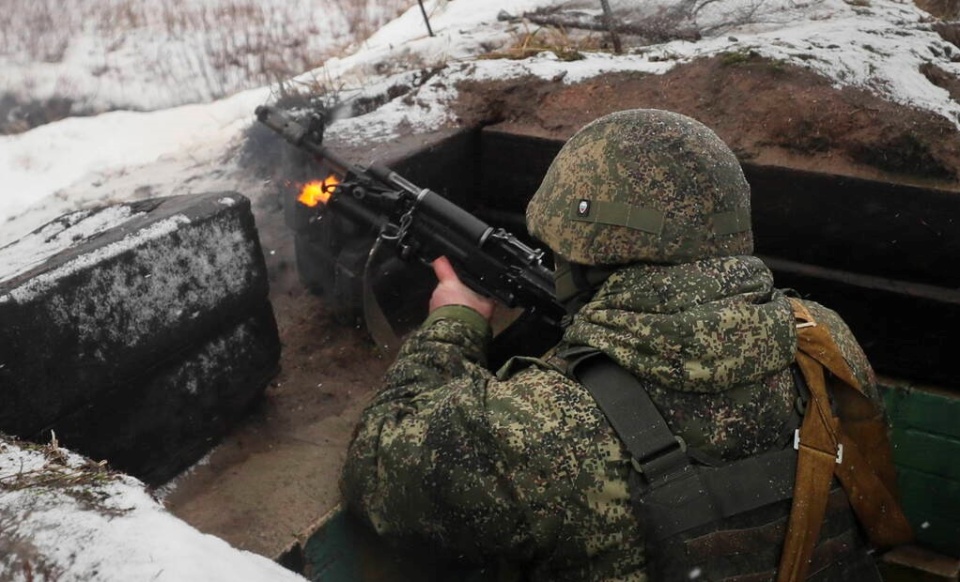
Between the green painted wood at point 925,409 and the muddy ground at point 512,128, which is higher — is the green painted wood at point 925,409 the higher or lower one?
the lower one

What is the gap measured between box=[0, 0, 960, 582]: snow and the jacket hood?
844mm

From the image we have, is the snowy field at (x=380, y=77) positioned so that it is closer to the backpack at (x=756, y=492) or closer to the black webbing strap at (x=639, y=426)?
the backpack at (x=756, y=492)

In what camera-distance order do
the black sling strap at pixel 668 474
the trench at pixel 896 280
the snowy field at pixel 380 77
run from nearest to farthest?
the black sling strap at pixel 668 474 → the trench at pixel 896 280 → the snowy field at pixel 380 77

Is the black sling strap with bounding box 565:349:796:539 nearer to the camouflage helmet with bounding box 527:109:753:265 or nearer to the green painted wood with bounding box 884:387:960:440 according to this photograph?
the camouflage helmet with bounding box 527:109:753:265

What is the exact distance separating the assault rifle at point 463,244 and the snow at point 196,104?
809mm

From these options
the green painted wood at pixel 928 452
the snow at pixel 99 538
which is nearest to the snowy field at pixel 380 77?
the green painted wood at pixel 928 452

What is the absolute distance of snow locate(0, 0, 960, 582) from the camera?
1.17 metres

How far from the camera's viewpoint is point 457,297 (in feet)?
8.22

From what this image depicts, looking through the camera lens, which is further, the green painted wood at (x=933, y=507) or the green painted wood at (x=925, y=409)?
the green painted wood at (x=933, y=507)

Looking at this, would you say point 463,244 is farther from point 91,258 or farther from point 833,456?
point 833,456

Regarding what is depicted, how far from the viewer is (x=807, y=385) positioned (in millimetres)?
1790

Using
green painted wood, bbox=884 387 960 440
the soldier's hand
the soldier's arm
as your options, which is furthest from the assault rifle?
green painted wood, bbox=884 387 960 440

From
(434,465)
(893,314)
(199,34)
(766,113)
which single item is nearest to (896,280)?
(893,314)

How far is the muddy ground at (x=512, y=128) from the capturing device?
2557 millimetres
